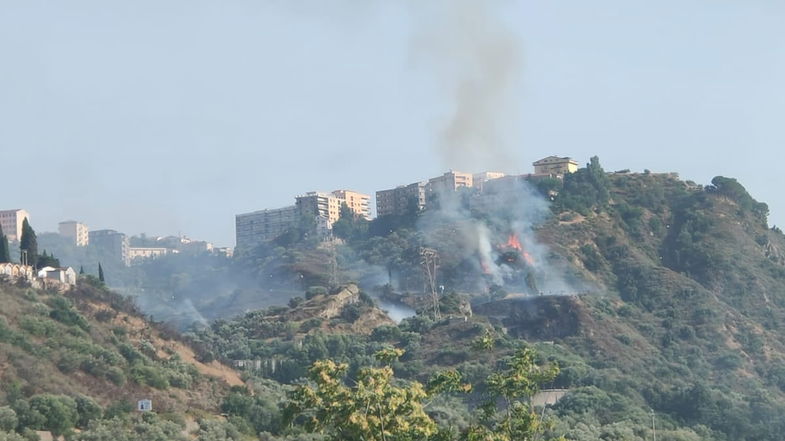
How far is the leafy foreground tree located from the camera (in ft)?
119

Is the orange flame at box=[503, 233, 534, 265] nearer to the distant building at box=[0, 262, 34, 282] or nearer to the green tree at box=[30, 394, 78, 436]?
the distant building at box=[0, 262, 34, 282]

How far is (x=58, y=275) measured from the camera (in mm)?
98062

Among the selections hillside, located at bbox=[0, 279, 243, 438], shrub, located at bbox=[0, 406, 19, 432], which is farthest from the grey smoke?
shrub, located at bbox=[0, 406, 19, 432]

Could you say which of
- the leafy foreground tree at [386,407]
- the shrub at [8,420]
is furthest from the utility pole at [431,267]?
the leafy foreground tree at [386,407]

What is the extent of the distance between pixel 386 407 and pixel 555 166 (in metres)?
160

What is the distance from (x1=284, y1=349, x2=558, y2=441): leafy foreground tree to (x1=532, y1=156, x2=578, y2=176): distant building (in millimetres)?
156266

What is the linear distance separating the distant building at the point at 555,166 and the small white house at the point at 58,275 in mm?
103703

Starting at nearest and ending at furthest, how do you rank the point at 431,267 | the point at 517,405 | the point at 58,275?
the point at 517,405 → the point at 58,275 → the point at 431,267

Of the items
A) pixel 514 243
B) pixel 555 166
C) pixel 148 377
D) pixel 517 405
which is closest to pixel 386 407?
pixel 517 405

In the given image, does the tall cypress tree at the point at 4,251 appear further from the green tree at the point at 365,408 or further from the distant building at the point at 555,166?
the distant building at the point at 555,166

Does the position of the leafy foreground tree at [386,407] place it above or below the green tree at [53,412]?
above

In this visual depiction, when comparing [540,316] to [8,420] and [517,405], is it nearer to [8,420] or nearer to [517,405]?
[8,420]

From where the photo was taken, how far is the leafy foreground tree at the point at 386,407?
36.3 metres

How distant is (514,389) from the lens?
3803 cm
